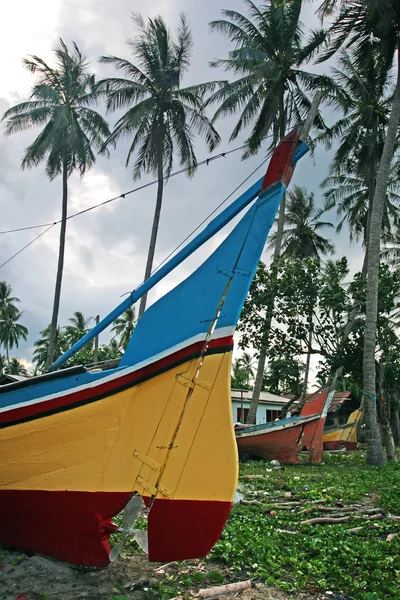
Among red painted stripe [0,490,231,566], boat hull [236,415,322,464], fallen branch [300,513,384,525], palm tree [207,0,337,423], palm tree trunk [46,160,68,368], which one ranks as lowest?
fallen branch [300,513,384,525]

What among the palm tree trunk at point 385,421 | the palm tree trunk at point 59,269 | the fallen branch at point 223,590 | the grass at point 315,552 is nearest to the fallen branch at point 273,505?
the grass at point 315,552

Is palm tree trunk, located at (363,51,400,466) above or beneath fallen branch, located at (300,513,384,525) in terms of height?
above

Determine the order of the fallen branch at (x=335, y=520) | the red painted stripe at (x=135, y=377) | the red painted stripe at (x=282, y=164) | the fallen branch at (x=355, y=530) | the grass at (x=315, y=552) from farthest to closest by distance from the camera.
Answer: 1. the fallen branch at (x=335, y=520)
2. the fallen branch at (x=355, y=530)
3. the red painted stripe at (x=282, y=164)
4. the red painted stripe at (x=135, y=377)
5. the grass at (x=315, y=552)

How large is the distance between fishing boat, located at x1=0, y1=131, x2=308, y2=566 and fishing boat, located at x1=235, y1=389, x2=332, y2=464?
41.0ft

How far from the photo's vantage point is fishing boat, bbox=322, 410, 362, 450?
91.6 ft

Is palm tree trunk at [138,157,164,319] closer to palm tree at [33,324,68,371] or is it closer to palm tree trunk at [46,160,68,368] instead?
palm tree trunk at [46,160,68,368]

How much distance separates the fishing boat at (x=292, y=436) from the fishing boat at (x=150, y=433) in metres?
12.5

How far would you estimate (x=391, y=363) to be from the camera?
22422mm

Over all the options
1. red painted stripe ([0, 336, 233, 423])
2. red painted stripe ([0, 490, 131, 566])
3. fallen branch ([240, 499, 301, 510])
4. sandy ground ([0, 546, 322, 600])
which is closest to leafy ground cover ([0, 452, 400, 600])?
sandy ground ([0, 546, 322, 600])

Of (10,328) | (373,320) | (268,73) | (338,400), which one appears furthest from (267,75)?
(10,328)

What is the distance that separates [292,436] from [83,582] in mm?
13129

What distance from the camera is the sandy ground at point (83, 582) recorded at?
13.3ft

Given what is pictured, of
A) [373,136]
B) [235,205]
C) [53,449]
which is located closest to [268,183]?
[235,205]

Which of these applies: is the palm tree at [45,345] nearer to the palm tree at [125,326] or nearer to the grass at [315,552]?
the palm tree at [125,326]
